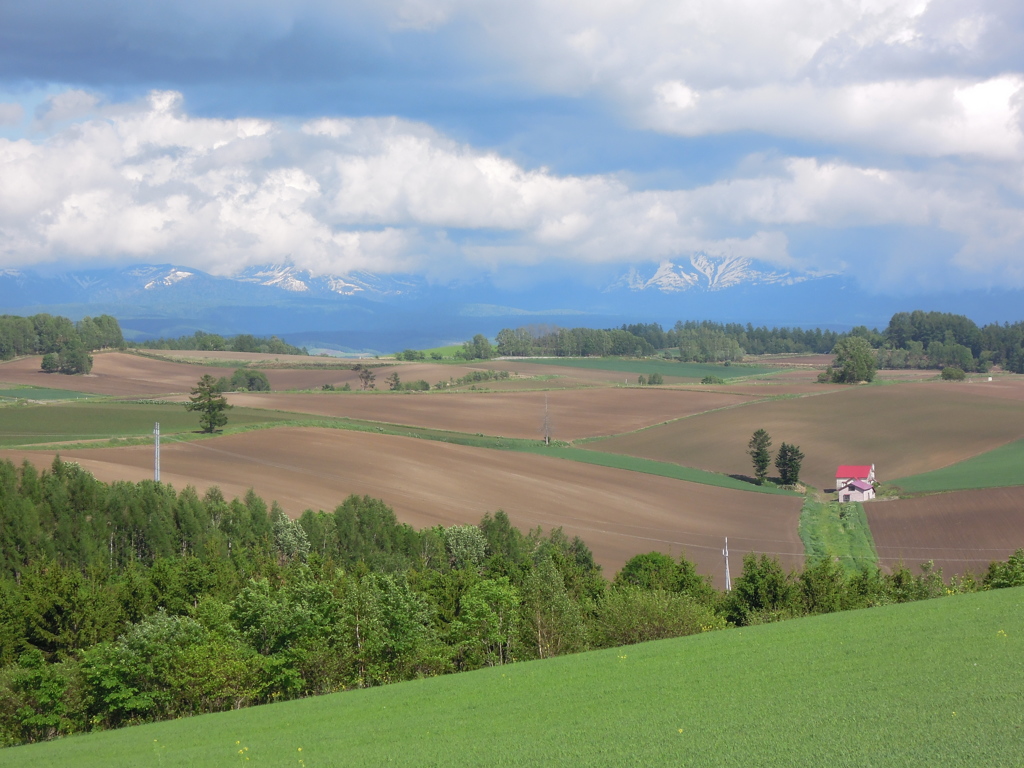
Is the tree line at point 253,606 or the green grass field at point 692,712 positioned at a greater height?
the green grass field at point 692,712

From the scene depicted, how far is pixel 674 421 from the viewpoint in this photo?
95.6m

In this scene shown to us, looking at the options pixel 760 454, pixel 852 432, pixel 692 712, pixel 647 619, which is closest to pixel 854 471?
pixel 760 454

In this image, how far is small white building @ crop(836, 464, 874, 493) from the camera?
6736cm

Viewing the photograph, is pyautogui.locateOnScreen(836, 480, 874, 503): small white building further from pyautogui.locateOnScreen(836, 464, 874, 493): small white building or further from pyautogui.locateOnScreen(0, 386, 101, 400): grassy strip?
pyautogui.locateOnScreen(0, 386, 101, 400): grassy strip

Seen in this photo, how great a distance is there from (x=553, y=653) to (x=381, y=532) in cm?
2018

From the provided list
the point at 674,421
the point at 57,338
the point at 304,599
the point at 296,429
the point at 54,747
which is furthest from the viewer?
the point at 57,338

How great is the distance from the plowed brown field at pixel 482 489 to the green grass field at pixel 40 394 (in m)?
43.0

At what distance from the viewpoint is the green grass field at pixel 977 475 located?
6109cm

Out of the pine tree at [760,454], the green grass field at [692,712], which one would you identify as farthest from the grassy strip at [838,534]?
the green grass field at [692,712]

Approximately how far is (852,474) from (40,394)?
8905 cm

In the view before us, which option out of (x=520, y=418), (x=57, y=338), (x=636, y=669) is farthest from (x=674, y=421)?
(x=57, y=338)

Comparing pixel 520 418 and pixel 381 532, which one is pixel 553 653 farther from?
pixel 520 418

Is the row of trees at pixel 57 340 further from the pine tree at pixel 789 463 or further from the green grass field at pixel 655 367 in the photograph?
the pine tree at pixel 789 463

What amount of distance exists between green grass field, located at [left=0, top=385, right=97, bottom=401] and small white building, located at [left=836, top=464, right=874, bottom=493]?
79.6 meters
